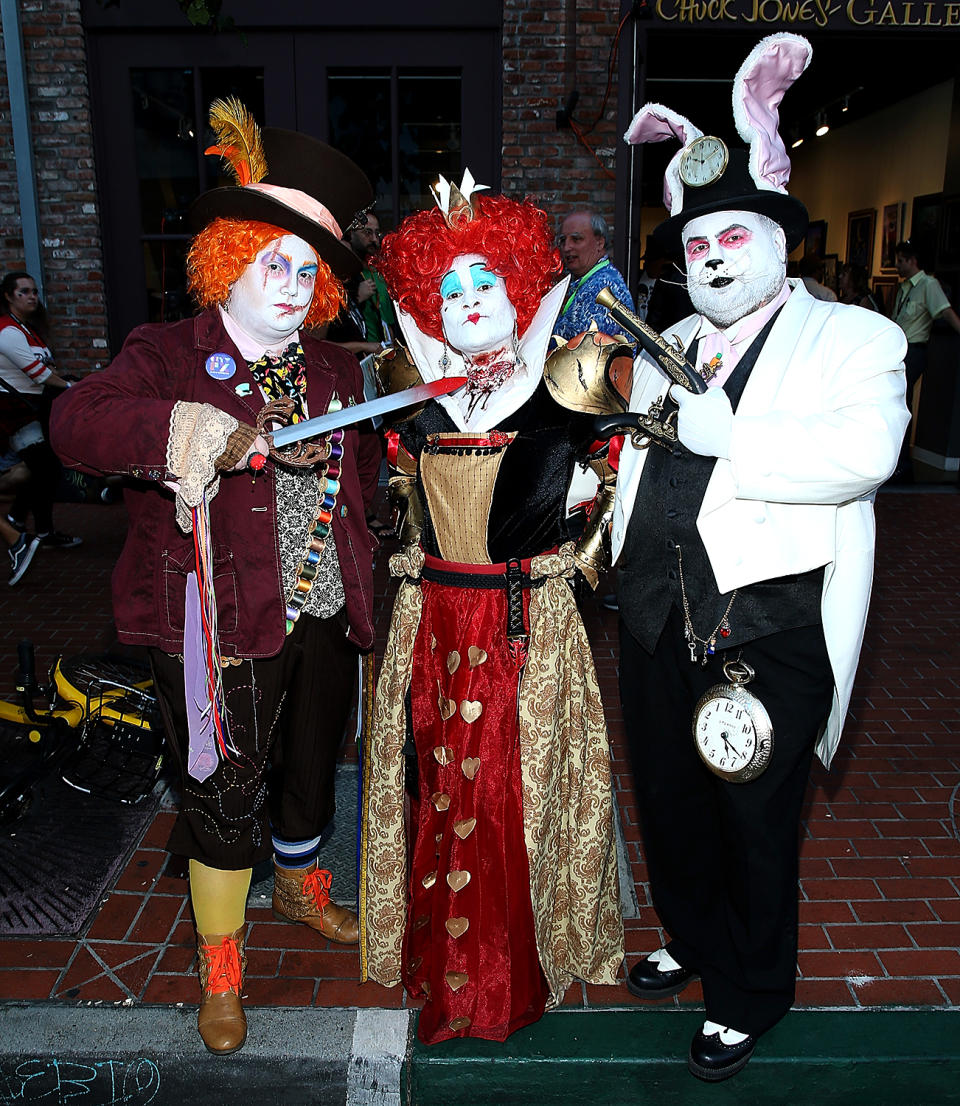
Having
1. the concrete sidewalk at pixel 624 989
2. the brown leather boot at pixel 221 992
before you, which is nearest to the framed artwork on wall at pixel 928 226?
the concrete sidewalk at pixel 624 989

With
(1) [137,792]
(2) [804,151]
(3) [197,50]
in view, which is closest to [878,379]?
(1) [137,792]

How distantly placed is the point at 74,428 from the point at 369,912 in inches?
58.8

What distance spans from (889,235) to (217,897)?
36.1 ft

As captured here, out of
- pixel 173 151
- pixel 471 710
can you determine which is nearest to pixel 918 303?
pixel 173 151

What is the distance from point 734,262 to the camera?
7.09 ft

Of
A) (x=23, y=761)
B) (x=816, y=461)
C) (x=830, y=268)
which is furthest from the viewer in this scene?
(x=830, y=268)

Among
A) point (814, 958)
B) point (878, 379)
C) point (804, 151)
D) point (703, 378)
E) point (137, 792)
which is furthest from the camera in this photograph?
point (804, 151)

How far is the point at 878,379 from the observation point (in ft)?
6.77

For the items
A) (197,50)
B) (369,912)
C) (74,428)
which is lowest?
(369,912)

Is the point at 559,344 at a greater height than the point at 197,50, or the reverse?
the point at 197,50

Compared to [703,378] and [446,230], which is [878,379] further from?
[446,230]

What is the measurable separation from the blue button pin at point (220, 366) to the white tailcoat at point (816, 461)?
3.91 feet

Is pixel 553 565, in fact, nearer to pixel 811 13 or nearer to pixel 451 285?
pixel 451 285

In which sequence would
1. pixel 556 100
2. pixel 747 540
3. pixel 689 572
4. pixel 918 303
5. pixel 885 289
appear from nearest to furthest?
pixel 747 540 < pixel 689 572 < pixel 556 100 < pixel 918 303 < pixel 885 289
